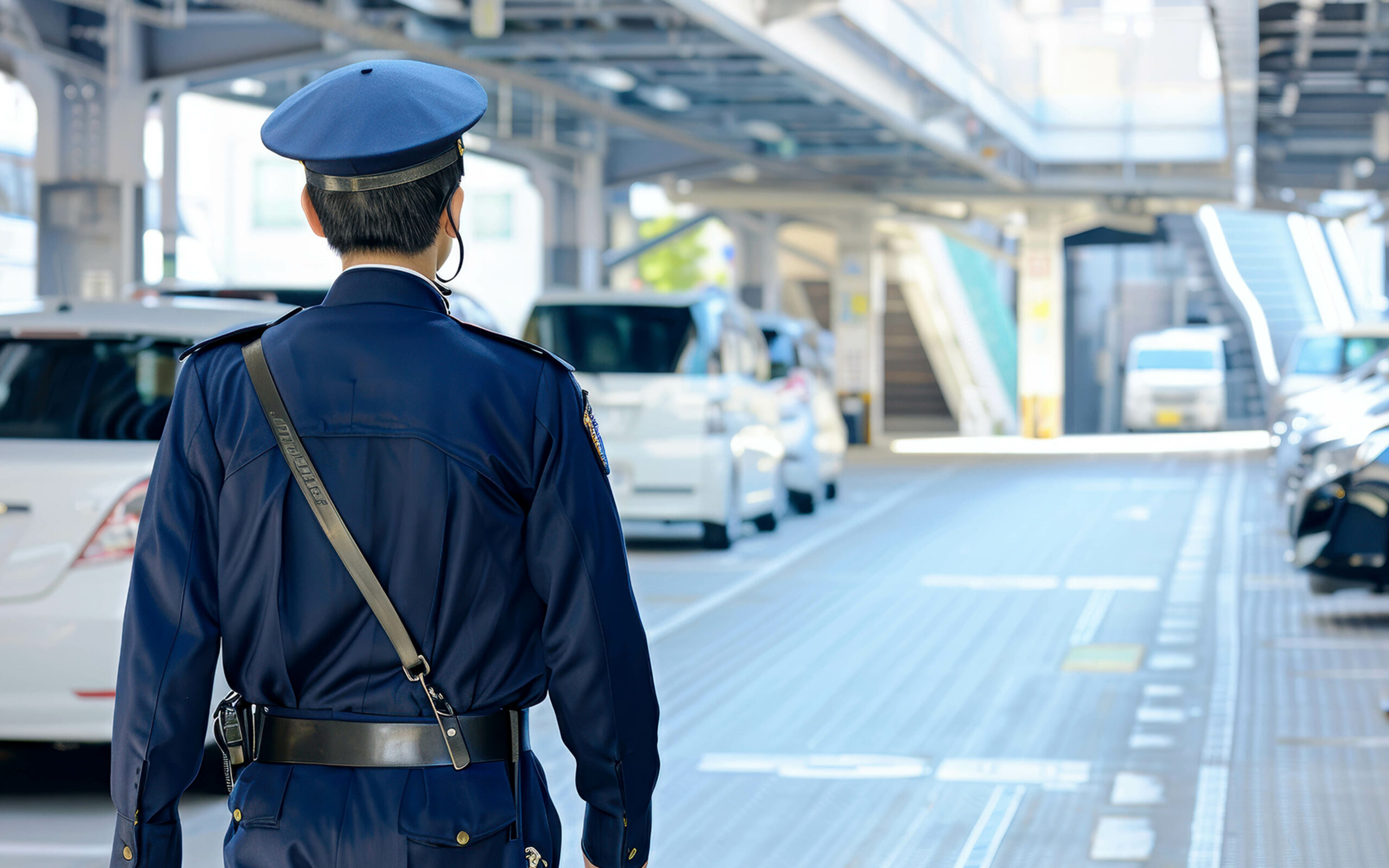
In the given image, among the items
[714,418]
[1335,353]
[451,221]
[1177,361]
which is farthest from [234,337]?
[1177,361]

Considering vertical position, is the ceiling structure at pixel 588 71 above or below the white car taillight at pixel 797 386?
above

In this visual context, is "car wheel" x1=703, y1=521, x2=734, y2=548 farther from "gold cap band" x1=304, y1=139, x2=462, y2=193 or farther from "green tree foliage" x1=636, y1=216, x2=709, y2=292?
"green tree foliage" x1=636, y1=216, x2=709, y2=292

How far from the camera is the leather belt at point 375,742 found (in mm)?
2168

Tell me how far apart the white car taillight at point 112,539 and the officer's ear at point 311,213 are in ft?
11.0

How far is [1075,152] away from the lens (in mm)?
32156

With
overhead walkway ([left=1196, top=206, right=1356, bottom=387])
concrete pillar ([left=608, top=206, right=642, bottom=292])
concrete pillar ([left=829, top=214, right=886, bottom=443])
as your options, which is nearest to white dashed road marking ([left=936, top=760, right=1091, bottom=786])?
concrete pillar ([left=608, top=206, right=642, bottom=292])

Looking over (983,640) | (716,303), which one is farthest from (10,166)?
(983,640)

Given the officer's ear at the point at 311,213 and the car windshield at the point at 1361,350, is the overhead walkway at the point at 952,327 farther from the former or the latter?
the officer's ear at the point at 311,213

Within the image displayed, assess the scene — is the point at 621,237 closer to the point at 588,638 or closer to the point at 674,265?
the point at 674,265

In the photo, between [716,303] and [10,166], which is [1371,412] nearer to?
[716,303]

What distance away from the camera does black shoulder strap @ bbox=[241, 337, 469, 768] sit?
7.06 ft

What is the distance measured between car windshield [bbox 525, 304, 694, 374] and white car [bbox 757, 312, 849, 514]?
247 cm

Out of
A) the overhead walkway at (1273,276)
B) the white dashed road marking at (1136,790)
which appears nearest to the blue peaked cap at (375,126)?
the white dashed road marking at (1136,790)

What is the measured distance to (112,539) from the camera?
544 centimetres
